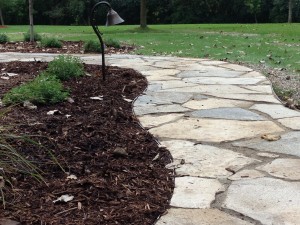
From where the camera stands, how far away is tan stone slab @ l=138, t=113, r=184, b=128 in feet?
12.1

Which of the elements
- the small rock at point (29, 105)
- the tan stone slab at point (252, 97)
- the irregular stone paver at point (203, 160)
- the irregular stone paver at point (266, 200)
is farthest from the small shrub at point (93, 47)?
the irregular stone paver at point (266, 200)

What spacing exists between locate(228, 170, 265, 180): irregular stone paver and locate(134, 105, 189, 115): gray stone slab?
156 cm

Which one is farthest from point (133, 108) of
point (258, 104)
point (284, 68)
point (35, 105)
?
point (284, 68)

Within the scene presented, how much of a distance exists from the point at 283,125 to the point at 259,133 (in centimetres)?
33

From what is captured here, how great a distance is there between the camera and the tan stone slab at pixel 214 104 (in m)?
4.28

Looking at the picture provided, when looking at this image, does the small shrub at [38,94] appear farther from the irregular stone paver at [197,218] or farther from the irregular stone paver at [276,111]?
the irregular stone paver at [197,218]

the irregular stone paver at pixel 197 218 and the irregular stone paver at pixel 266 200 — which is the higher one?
the irregular stone paver at pixel 266 200

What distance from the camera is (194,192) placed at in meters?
2.37

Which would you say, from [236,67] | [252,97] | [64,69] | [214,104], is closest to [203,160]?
[214,104]

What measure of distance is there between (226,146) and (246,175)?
551mm

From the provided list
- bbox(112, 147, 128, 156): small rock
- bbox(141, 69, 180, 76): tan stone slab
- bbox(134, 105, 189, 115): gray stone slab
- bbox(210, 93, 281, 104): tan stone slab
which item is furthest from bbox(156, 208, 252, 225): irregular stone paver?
bbox(141, 69, 180, 76): tan stone slab

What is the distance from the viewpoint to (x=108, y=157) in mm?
2770

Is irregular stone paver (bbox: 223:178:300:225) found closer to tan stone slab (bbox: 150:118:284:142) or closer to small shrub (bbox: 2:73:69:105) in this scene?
tan stone slab (bbox: 150:118:284:142)

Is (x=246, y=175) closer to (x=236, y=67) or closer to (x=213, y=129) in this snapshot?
(x=213, y=129)
